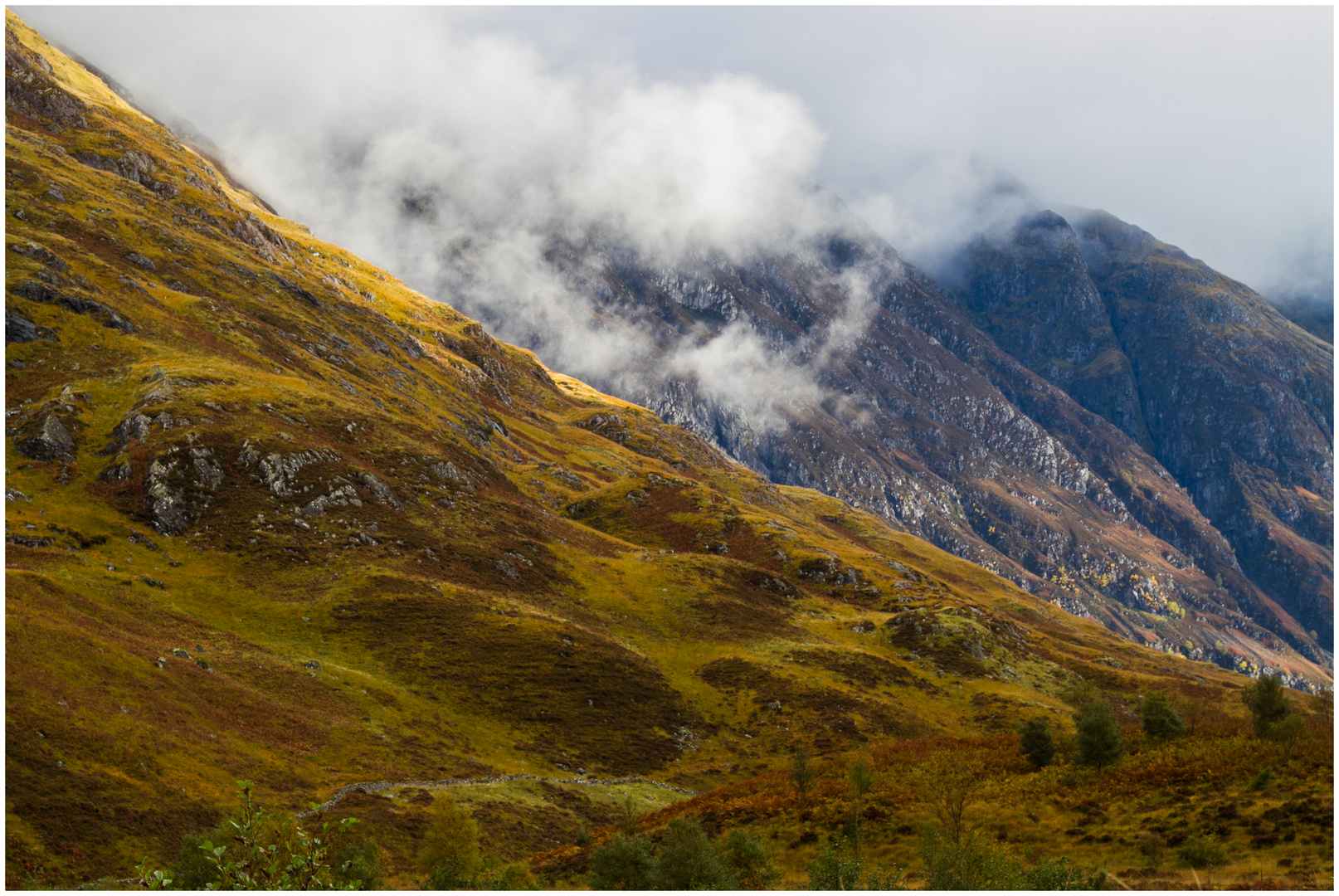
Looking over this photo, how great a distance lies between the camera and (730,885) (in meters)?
38.1

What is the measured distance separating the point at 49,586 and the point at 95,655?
14621 millimetres


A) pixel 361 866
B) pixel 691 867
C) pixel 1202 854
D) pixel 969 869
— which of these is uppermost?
pixel 1202 854

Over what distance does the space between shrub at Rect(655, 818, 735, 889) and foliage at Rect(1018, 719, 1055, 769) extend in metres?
27.0

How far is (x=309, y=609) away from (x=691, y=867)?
224 ft

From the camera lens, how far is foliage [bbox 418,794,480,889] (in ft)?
139

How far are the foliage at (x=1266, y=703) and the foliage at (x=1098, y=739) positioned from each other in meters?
7.91

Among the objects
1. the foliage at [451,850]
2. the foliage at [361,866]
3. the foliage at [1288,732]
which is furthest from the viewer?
the foliage at [451,850]

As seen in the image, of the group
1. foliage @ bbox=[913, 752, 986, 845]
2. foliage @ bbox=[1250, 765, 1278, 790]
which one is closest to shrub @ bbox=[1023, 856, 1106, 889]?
foliage @ bbox=[913, 752, 986, 845]

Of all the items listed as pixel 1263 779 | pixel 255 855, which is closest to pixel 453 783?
pixel 255 855

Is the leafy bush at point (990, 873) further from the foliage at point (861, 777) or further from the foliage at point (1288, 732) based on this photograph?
the foliage at point (1288, 732)

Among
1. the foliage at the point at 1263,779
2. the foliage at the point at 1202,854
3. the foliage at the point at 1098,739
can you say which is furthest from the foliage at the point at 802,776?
the foliage at the point at 1263,779

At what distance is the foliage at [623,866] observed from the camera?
4144 cm

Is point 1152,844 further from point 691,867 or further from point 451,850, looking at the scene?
point 451,850

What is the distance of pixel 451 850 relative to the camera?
148 feet
